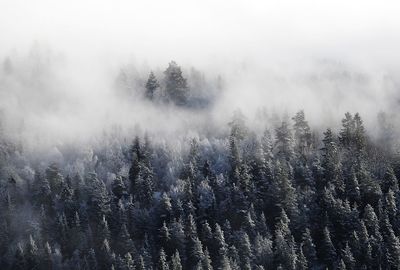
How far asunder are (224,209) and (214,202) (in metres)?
2.40

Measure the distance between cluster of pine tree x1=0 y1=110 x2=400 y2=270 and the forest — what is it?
24 centimetres

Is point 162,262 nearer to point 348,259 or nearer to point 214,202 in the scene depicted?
point 214,202

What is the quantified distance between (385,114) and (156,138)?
185 ft

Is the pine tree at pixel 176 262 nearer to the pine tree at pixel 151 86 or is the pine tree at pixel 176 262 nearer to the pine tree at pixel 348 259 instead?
the pine tree at pixel 348 259

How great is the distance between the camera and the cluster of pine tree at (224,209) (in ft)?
419

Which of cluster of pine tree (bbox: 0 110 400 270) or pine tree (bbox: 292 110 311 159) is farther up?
pine tree (bbox: 292 110 311 159)

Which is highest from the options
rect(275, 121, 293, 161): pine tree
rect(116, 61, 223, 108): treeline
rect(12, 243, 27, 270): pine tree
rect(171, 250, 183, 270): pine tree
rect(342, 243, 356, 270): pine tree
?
rect(116, 61, 223, 108): treeline

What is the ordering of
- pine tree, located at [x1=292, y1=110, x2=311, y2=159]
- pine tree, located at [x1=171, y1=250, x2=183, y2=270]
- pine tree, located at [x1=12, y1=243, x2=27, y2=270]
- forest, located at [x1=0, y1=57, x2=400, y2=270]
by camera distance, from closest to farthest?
pine tree, located at [x1=171, y1=250, x2=183, y2=270], forest, located at [x1=0, y1=57, x2=400, y2=270], pine tree, located at [x1=12, y1=243, x2=27, y2=270], pine tree, located at [x1=292, y1=110, x2=311, y2=159]

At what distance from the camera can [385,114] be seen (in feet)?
573

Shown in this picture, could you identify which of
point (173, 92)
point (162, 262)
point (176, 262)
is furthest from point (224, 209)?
point (173, 92)

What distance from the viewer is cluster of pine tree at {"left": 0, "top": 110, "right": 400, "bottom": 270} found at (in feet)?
419

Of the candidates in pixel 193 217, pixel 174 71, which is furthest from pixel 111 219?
pixel 174 71

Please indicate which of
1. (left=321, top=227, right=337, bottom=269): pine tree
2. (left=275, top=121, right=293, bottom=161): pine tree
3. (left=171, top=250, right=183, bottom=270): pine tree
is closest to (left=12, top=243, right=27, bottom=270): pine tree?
(left=171, top=250, right=183, bottom=270): pine tree

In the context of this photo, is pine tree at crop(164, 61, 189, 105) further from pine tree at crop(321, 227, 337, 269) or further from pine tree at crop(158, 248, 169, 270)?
pine tree at crop(321, 227, 337, 269)
